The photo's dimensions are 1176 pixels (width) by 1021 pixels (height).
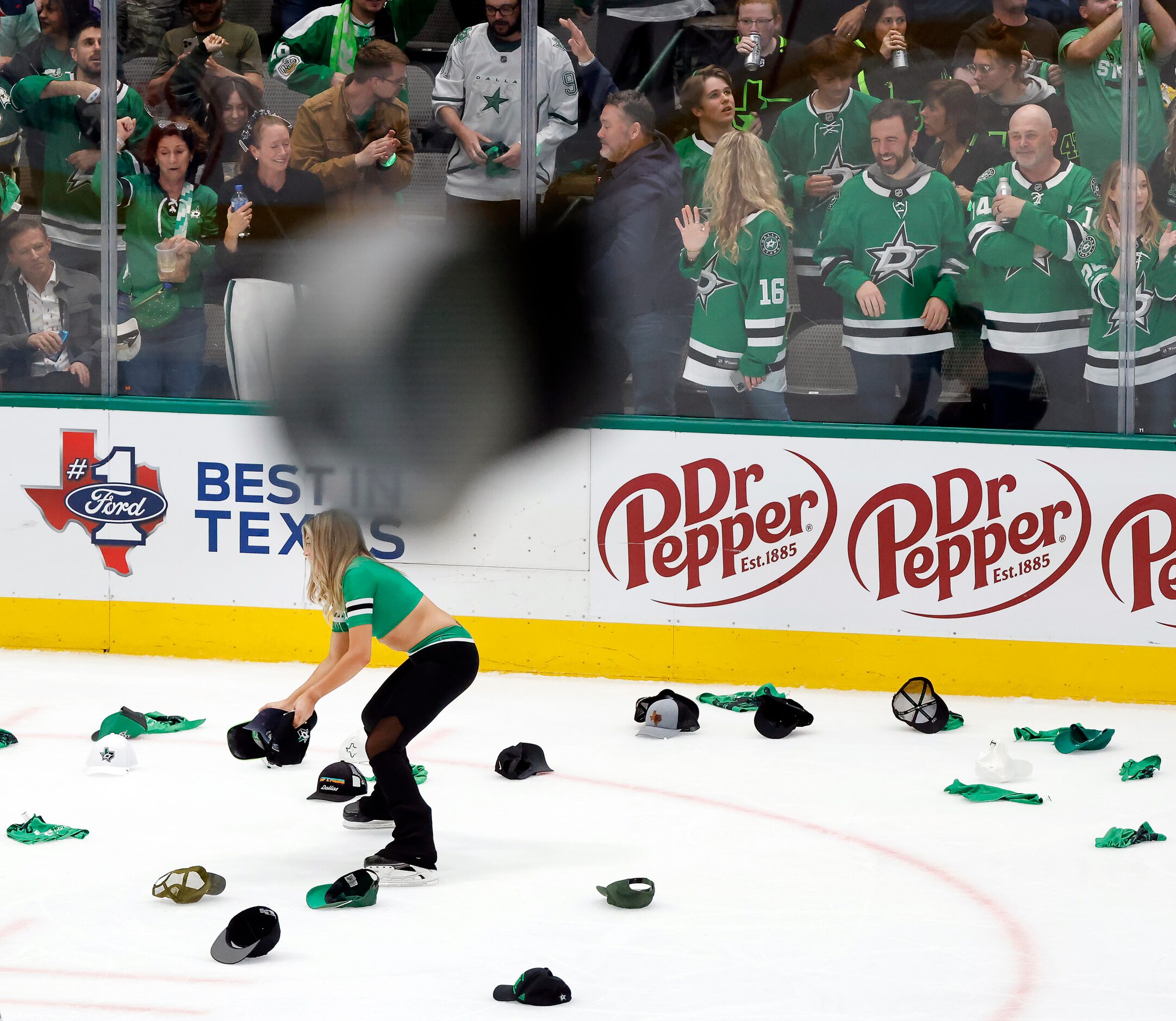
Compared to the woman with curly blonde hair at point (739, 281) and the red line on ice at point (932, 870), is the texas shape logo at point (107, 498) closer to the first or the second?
the red line on ice at point (932, 870)

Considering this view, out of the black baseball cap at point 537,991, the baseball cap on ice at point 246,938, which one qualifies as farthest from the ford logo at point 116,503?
the black baseball cap at point 537,991

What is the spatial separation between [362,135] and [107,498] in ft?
7.19

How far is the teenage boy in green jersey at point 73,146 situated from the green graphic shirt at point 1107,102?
4419 millimetres

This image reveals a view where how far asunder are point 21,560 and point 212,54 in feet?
8.81

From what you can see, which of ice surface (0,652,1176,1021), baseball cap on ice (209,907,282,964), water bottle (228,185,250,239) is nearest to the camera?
ice surface (0,652,1176,1021)

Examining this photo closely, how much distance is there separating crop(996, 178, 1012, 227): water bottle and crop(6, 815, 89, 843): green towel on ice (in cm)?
470

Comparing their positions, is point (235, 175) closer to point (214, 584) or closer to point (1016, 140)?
point (214, 584)

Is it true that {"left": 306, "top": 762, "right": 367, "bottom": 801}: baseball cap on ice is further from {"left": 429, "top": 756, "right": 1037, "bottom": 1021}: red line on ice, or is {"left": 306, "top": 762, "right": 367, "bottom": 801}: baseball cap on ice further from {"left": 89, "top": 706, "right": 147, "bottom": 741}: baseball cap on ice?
{"left": 89, "top": 706, "right": 147, "bottom": 741}: baseball cap on ice

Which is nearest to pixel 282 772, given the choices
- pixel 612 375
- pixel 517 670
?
pixel 517 670

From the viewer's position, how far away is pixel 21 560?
8.22 meters

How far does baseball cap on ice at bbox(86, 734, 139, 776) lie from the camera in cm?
595

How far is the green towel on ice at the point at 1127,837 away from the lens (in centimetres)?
512

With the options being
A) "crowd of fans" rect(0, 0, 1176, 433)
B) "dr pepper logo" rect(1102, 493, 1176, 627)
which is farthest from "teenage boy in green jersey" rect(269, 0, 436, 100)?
"dr pepper logo" rect(1102, 493, 1176, 627)

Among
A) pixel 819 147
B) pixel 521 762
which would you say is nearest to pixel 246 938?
pixel 521 762
